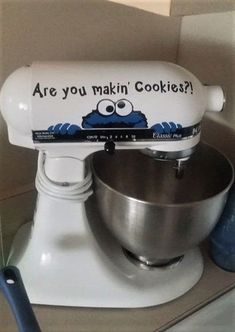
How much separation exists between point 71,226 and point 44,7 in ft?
1.13

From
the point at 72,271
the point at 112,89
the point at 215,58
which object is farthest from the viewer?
the point at 215,58

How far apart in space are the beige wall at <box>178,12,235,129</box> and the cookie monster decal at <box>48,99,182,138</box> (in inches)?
10.9

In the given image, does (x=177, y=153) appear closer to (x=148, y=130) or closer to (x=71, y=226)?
(x=148, y=130)

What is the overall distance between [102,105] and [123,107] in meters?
0.03

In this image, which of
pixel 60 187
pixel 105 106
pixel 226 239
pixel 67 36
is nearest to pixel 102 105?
pixel 105 106

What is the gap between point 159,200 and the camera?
833 mm

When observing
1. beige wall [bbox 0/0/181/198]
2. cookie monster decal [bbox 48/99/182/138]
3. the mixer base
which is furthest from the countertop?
cookie monster decal [bbox 48/99/182/138]

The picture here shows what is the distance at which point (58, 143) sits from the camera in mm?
590

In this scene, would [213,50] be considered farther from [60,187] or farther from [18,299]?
Result: [18,299]

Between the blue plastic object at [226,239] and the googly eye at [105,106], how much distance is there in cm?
29

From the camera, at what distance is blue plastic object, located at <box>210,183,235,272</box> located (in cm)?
75

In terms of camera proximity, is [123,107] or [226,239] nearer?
[123,107]

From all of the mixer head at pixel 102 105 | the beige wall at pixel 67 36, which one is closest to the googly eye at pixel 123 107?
the mixer head at pixel 102 105

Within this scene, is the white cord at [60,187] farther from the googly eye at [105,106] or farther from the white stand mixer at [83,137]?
the googly eye at [105,106]
